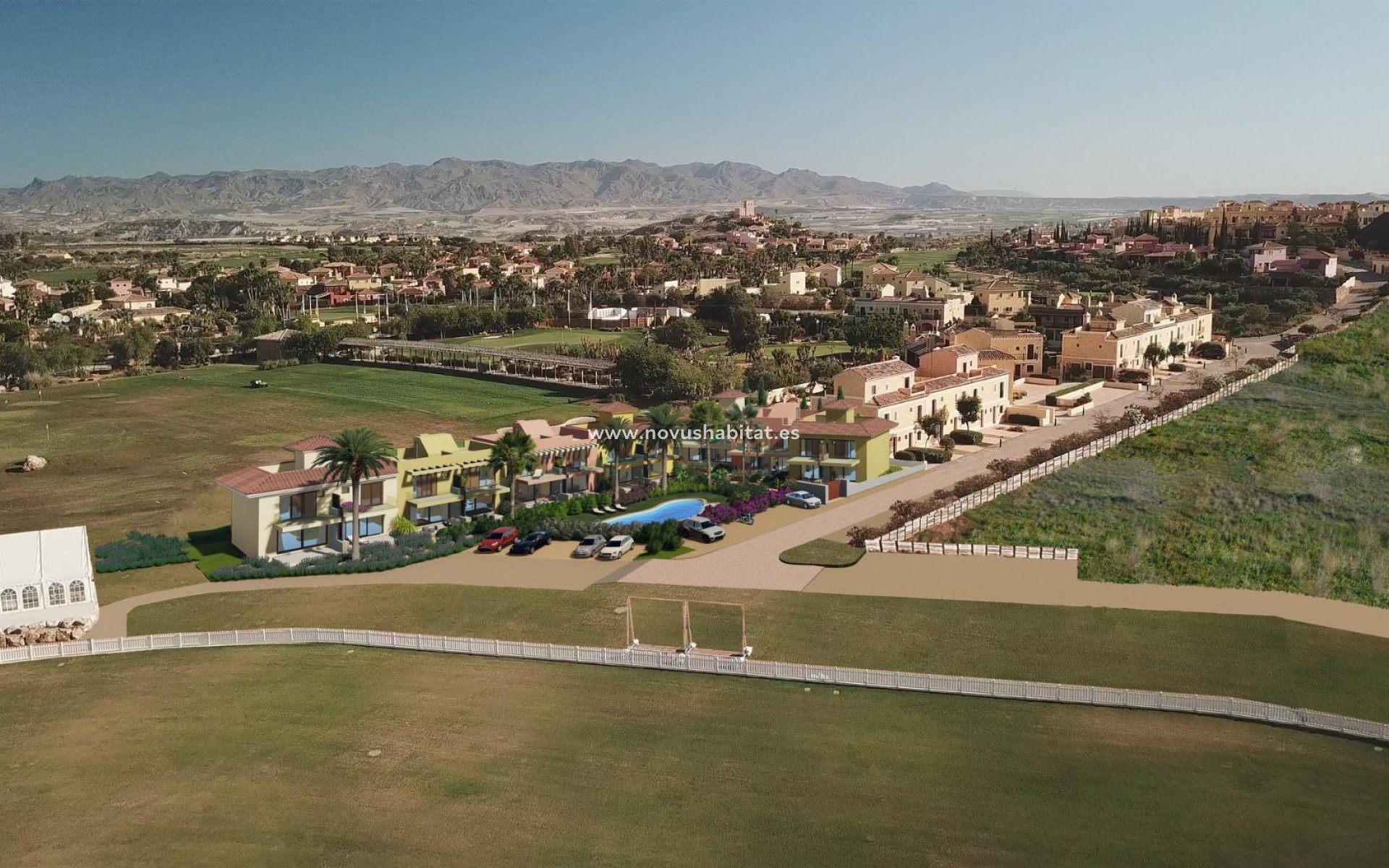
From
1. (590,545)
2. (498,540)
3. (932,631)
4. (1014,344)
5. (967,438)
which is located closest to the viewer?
(932,631)

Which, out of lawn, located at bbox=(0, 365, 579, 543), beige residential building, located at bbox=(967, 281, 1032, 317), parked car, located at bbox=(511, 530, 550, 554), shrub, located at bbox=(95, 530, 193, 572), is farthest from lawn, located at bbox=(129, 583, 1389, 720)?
beige residential building, located at bbox=(967, 281, 1032, 317)

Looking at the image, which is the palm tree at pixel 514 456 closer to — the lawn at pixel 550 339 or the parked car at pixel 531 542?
the parked car at pixel 531 542

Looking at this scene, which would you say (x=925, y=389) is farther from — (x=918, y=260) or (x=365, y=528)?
(x=918, y=260)

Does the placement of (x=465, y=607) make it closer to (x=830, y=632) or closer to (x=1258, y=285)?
(x=830, y=632)

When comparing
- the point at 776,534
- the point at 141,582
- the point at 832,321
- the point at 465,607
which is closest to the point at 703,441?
the point at 776,534

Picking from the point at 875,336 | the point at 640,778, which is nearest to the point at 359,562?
the point at 640,778

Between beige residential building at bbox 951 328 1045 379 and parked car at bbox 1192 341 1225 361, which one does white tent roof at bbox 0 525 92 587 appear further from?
parked car at bbox 1192 341 1225 361

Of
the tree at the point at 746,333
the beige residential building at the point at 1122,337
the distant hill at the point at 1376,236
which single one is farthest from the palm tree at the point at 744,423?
the distant hill at the point at 1376,236
